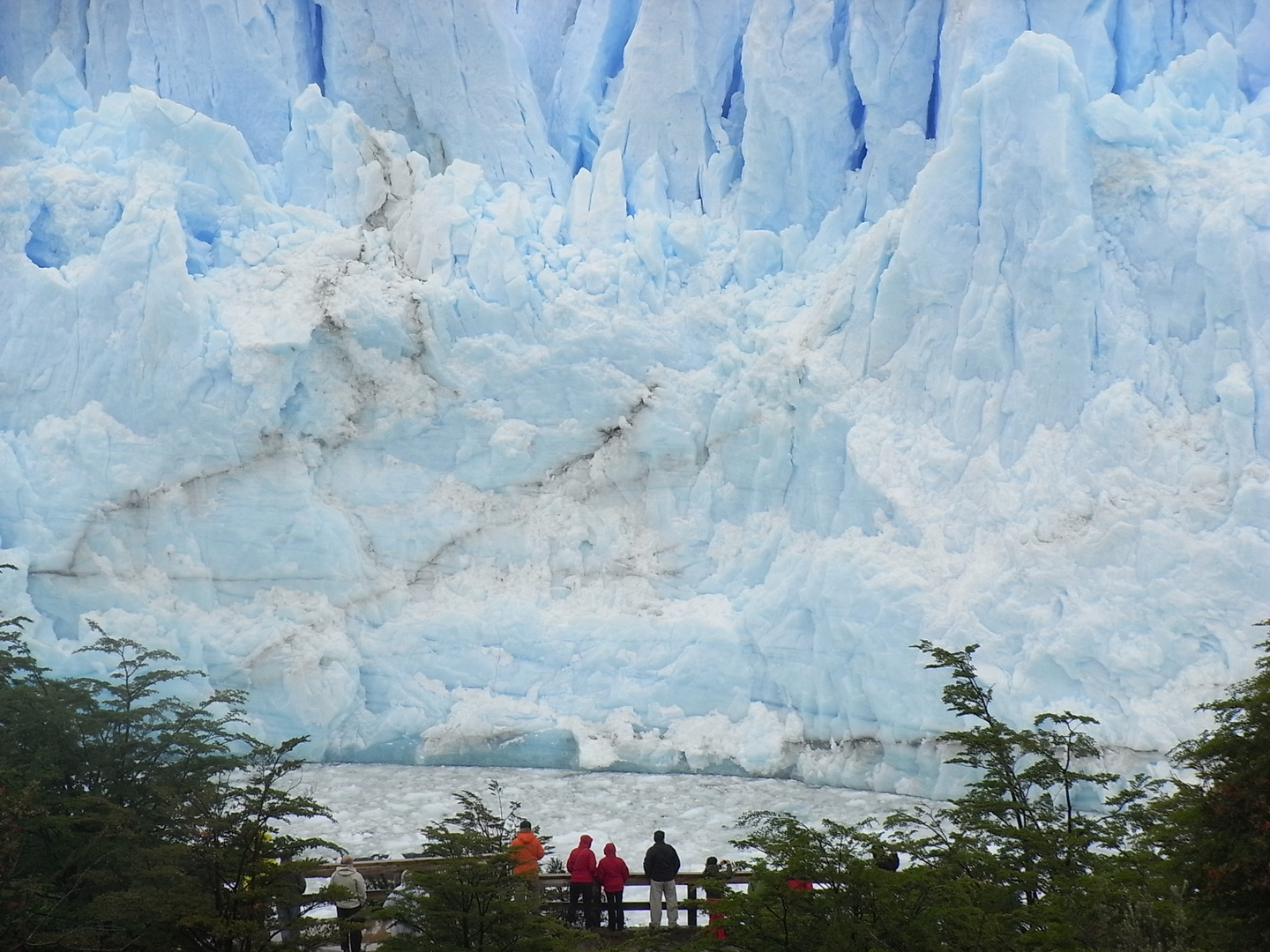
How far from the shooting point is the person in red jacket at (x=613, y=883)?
7148 mm

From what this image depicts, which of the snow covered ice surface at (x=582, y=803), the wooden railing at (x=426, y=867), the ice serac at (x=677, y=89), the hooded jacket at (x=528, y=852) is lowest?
the wooden railing at (x=426, y=867)

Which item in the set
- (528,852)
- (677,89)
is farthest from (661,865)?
(677,89)

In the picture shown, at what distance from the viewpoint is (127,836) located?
5.61 meters

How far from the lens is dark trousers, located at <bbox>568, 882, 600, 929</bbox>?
7178 mm

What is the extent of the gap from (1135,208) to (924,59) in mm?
3926

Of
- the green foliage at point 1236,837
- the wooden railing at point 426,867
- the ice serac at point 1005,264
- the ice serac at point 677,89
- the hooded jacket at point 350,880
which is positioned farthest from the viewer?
the ice serac at point 677,89

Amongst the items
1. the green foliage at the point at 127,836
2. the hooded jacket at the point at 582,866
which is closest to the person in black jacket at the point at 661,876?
the hooded jacket at the point at 582,866

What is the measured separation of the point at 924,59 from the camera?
587 inches

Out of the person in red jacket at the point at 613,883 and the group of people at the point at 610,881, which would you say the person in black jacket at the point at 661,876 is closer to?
the group of people at the point at 610,881

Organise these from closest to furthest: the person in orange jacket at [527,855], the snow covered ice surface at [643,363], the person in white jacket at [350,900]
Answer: the person in orange jacket at [527,855], the person in white jacket at [350,900], the snow covered ice surface at [643,363]

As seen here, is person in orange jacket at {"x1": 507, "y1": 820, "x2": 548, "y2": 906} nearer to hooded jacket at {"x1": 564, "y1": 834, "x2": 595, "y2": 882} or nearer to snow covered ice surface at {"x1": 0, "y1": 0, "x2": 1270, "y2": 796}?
hooded jacket at {"x1": 564, "y1": 834, "x2": 595, "y2": 882}

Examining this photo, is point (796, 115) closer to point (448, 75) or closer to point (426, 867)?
point (448, 75)

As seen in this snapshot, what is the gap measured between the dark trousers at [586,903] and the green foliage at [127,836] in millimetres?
2078

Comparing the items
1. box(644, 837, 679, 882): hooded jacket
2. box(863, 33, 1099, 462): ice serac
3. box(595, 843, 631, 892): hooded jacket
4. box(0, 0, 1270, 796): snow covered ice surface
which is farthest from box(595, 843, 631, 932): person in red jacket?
box(863, 33, 1099, 462): ice serac
